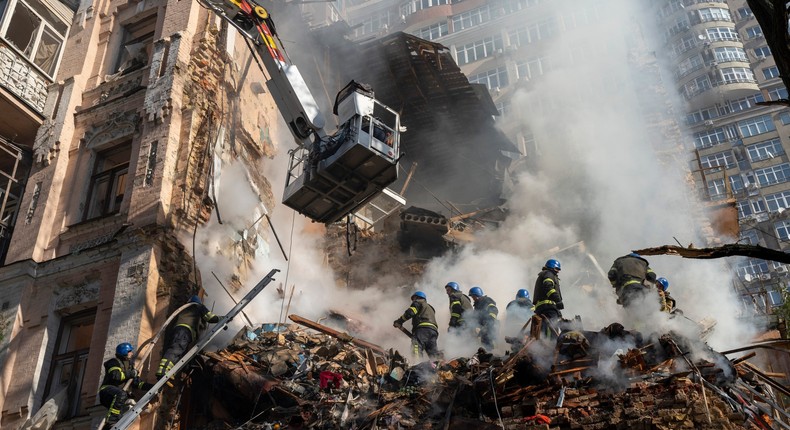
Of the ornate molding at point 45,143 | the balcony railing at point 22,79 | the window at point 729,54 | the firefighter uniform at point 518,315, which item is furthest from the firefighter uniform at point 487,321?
the window at point 729,54

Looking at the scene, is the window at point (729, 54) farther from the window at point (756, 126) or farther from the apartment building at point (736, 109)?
the window at point (756, 126)

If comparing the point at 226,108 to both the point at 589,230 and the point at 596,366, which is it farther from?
the point at 589,230

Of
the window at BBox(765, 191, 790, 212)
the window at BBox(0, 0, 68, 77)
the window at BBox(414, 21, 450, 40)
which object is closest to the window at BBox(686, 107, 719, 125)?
the window at BBox(765, 191, 790, 212)

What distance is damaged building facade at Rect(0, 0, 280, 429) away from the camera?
11.3 meters

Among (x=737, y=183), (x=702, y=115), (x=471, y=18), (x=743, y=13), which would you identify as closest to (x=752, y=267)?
(x=737, y=183)

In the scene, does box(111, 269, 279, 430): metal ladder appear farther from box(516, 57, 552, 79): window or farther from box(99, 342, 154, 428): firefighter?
box(516, 57, 552, 79): window

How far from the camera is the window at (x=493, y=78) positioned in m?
36.3

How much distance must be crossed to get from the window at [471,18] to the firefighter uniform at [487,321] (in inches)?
1239

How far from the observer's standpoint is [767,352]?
12.8 m

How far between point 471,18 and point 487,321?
32.6 metres

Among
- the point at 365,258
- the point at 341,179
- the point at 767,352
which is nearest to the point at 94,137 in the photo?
the point at 341,179

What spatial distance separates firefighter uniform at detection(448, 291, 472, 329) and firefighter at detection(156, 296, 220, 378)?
423 cm

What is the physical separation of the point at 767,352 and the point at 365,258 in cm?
1105

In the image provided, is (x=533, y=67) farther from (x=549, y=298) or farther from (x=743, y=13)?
(x=743, y=13)
